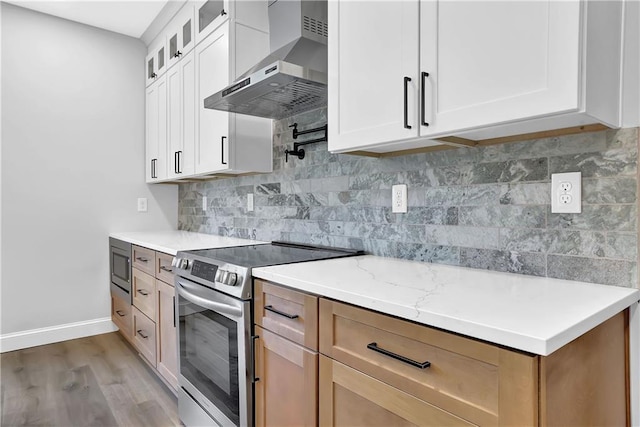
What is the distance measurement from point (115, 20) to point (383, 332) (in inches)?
135

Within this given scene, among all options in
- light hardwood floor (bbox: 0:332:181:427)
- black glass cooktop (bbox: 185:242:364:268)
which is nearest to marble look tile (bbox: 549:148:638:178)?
black glass cooktop (bbox: 185:242:364:268)

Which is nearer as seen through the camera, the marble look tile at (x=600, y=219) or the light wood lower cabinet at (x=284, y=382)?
the marble look tile at (x=600, y=219)

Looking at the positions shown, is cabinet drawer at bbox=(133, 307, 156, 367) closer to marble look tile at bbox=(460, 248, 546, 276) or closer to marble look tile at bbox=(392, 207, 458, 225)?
marble look tile at bbox=(392, 207, 458, 225)

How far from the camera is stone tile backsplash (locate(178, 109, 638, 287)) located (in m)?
1.14

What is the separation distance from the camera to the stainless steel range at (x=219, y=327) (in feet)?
5.02

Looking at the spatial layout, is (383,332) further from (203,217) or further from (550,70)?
(203,217)

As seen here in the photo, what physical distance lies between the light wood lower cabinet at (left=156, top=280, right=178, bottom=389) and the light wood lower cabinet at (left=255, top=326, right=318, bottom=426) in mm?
838

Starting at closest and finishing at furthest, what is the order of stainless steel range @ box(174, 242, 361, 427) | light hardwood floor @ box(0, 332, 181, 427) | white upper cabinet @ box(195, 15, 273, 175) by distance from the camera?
stainless steel range @ box(174, 242, 361, 427) → light hardwood floor @ box(0, 332, 181, 427) → white upper cabinet @ box(195, 15, 273, 175)

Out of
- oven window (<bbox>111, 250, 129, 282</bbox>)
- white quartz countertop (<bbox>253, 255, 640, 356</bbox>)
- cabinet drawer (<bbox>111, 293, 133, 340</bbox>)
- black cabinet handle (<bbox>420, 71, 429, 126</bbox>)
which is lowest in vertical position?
cabinet drawer (<bbox>111, 293, 133, 340</bbox>)

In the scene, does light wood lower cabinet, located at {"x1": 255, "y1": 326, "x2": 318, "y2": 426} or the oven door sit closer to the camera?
light wood lower cabinet, located at {"x1": 255, "y1": 326, "x2": 318, "y2": 426}

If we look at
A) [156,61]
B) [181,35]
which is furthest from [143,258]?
[156,61]

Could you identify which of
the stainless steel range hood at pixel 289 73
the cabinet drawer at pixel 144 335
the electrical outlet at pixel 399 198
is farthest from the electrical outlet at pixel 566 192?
the cabinet drawer at pixel 144 335

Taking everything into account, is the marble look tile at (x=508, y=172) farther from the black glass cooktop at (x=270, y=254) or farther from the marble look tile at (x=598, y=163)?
the black glass cooktop at (x=270, y=254)

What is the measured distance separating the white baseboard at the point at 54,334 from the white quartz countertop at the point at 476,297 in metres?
2.63
